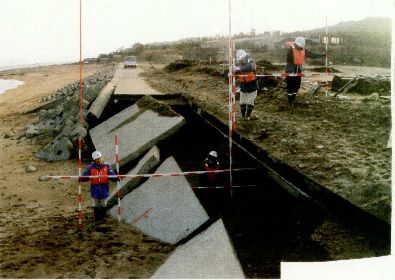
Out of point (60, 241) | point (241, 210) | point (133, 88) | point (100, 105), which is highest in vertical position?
point (133, 88)

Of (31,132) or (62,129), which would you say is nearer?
(62,129)

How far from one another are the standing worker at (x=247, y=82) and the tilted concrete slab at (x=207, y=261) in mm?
3910

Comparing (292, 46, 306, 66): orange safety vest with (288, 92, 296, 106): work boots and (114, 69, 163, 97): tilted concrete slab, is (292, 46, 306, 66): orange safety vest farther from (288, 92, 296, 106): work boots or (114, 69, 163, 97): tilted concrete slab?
(114, 69, 163, 97): tilted concrete slab

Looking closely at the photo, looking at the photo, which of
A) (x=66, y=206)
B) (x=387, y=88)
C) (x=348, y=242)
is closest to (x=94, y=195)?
(x=66, y=206)

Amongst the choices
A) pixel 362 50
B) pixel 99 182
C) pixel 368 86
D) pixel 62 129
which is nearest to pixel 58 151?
pixel 62 129

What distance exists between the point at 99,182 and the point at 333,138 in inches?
141

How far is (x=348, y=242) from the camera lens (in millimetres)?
4410

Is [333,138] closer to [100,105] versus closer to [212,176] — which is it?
[212,176]

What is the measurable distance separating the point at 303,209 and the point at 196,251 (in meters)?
1.29

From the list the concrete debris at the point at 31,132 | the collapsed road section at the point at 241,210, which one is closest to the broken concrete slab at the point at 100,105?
the concrete debris at the point at 31,132

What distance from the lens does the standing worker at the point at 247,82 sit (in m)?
8.50

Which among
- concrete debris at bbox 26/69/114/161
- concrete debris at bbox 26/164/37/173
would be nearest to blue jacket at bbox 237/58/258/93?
concrete debris at bbox 26/69/114/161

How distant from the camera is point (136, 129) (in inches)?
351

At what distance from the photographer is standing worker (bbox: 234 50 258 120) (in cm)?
850
